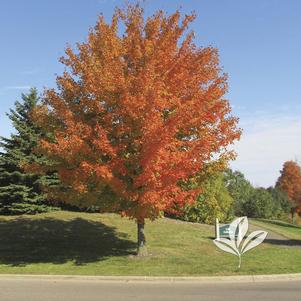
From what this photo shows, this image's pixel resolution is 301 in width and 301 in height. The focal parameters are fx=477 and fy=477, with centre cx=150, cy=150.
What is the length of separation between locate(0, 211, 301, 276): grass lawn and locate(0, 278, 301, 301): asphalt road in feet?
5.09

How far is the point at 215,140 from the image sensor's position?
1719 cm

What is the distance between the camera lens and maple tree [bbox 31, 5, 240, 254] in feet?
51.5

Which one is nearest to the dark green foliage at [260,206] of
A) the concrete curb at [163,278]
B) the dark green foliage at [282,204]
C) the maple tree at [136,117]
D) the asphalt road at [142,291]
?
the dark green foliage at [282,204]

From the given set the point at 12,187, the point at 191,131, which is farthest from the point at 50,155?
the point at 12,187

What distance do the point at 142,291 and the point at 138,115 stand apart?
6.05 meters

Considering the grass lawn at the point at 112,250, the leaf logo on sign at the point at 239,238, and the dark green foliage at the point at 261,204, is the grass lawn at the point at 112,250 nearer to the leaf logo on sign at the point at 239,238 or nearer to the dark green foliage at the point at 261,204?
the leaf logo on sign at the point at 239,238

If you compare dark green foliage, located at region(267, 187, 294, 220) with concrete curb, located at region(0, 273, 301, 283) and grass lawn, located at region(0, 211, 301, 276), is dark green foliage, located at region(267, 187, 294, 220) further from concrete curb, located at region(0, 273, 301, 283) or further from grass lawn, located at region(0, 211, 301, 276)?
concrete curb, located at region(0, 273, 301, 283)

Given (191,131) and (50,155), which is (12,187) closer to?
(50,155)

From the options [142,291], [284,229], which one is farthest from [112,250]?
[284,229]

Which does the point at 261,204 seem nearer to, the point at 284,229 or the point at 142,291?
the point at 284,229

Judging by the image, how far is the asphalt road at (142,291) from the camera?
35.9 ft

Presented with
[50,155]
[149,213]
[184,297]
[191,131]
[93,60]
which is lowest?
[184,297]

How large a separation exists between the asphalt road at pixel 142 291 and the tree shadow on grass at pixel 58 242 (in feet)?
13.8

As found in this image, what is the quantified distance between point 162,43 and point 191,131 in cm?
335
